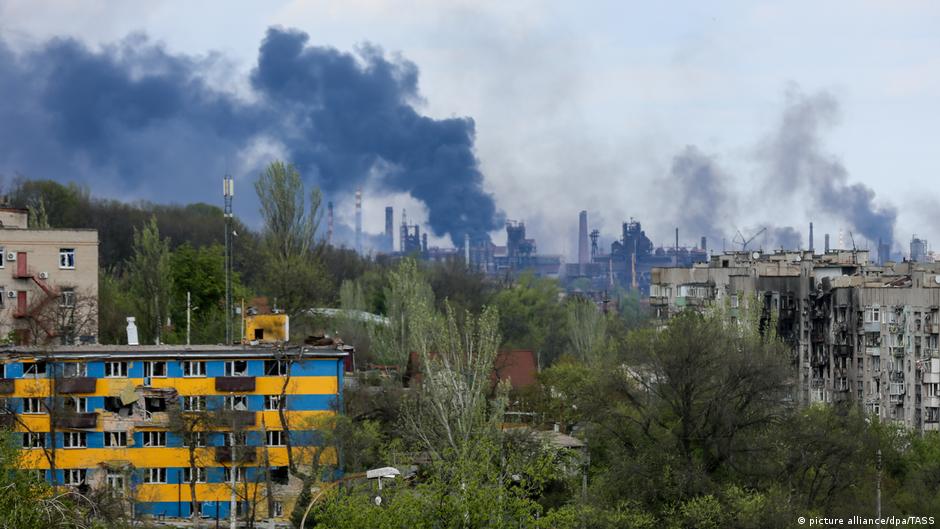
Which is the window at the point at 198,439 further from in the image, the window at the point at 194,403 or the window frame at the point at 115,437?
the window frame at the point at 115,437

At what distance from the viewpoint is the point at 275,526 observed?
136 feet

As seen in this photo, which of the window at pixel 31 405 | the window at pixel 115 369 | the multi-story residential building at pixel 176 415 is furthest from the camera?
the window at pixel 115 369

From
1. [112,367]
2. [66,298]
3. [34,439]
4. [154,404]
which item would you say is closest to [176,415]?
[154,404]

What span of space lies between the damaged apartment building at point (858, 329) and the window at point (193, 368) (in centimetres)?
2247

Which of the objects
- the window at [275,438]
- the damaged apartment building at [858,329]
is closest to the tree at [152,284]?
the window at [275,438]

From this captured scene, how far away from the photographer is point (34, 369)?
43.8 m

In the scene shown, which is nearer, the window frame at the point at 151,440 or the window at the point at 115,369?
the window frame at the point at 151,440

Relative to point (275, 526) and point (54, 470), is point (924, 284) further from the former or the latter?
point (54, 470)

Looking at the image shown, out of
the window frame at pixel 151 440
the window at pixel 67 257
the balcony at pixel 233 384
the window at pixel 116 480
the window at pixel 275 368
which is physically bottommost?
the window at pixel 116 480

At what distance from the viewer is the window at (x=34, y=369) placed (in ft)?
144

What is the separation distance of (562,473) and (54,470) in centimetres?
1258

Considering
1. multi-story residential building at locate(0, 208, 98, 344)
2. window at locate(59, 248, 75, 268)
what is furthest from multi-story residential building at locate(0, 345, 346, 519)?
window at locate(59, 248, 75, 268)

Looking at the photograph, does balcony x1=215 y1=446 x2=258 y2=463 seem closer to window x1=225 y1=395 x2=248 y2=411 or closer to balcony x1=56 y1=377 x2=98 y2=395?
window x1=225 y1=395 x2=248 y2=411

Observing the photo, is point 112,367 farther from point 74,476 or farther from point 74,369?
point 74,476
